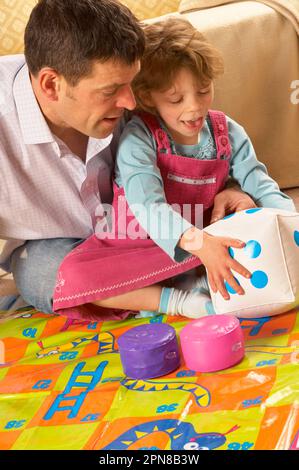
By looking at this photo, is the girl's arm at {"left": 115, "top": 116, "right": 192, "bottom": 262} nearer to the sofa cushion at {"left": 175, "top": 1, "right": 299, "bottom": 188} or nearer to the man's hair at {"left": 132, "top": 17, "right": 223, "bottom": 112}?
the man's hair at {"left": 132, "top": 17, "right": 223, "bottom": 112}

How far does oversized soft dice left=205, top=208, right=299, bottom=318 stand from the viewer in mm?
1170

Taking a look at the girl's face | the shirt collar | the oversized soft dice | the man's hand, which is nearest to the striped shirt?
the shirt collar

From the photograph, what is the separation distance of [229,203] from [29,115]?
406mm

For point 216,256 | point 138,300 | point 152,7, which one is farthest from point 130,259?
point 152,7

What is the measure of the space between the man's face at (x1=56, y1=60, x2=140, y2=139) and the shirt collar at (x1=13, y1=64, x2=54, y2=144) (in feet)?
0.17

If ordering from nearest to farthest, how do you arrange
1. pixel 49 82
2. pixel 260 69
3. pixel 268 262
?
pixel 268 262 < pixel 49 82 < pixel 260 69

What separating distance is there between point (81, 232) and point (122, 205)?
0.11m

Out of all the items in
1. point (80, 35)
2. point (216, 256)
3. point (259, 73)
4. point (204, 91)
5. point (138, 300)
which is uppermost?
point (80, 35)

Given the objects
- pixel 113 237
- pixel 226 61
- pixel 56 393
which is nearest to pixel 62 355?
pixel 56 393

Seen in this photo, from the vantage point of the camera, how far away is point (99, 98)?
4.10ft

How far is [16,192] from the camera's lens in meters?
1.38

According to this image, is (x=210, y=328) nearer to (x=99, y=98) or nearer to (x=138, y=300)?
(x=138, y=300)

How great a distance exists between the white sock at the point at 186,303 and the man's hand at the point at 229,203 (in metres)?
0.15
